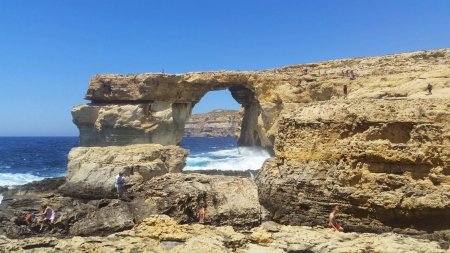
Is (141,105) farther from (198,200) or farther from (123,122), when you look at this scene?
(198,200)

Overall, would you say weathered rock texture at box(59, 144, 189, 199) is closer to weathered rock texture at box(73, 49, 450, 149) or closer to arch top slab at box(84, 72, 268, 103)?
weathered rock texture at box(73, 49, 450, 149)

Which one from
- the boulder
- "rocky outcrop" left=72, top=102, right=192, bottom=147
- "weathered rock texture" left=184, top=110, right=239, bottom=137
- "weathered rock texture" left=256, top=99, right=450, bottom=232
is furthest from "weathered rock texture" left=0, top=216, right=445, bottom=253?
"weathered rock texture" left=184, top=110, right=239, bottom=137

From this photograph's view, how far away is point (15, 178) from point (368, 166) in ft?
94.1

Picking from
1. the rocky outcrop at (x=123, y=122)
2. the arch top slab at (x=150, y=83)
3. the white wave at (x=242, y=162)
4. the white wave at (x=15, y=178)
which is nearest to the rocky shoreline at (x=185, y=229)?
the white wave at (x=15, y=178)

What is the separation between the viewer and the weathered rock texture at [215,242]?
22.9ft

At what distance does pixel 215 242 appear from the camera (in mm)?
7281

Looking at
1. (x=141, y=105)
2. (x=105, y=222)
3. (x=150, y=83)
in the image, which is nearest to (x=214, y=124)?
(x=141, y=105)

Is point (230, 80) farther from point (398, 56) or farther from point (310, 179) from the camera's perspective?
point (310, 179)

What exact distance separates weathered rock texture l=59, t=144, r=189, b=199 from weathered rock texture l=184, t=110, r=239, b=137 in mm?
108415

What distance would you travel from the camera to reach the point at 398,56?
29109mm

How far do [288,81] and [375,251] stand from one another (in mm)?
25157

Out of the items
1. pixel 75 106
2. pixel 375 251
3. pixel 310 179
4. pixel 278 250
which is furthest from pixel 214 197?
pixel 75 106

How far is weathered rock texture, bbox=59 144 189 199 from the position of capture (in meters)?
17.9

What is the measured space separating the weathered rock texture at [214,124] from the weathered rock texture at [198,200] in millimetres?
116576
